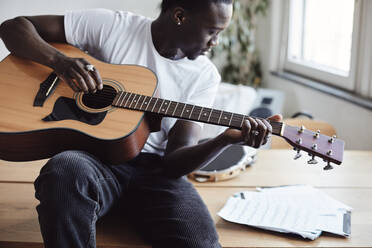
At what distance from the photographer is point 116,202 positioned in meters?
1.32

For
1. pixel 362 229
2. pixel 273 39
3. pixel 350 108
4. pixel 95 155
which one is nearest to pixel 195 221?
pixel 95 155

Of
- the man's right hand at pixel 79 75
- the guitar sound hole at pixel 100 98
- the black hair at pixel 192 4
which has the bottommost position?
the guitar sound hole at pixel 100 98

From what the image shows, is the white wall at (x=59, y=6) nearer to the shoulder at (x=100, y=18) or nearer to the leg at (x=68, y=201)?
the shoulder at (x=100, y=18)

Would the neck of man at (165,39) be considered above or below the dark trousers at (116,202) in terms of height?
above

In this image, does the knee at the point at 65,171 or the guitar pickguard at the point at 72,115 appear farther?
the guitar pickguard at the point at 72,115

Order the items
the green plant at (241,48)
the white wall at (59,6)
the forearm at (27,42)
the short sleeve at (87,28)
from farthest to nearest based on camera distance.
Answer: the green plant at (241,48) < the white wall at (59,6) < the short sleeve at (87,28) < the forearm at (27,42)

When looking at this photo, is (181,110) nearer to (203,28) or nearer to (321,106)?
(203,28)

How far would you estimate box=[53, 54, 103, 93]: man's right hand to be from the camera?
1.27 m

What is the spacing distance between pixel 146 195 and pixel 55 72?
0.51 m

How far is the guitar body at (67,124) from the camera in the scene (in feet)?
3.81

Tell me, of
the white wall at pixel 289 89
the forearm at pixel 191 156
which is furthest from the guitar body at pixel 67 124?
the white wall at pixel 289 89

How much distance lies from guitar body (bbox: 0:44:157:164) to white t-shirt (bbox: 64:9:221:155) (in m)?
0.13

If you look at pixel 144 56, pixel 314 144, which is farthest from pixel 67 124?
pixel 314 144

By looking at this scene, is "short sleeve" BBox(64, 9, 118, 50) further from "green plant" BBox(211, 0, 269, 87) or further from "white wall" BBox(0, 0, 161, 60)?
"green plant" BBox(211, 0, 269, 87)
